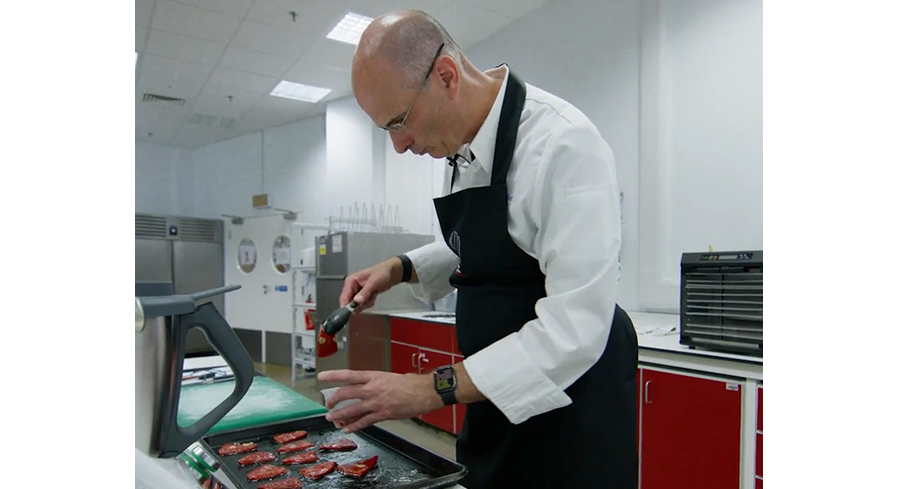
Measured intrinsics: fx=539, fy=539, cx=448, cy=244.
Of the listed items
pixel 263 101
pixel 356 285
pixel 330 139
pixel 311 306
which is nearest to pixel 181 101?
pixel 263 101

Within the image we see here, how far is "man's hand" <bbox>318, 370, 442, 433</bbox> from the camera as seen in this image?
86 centimetres

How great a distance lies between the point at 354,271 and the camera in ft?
15.3

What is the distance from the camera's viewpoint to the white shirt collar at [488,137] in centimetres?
104

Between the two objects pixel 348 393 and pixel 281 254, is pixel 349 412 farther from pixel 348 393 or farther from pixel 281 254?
pixel 281 254

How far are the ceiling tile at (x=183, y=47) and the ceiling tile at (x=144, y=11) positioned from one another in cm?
16

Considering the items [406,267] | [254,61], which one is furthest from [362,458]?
[254,61]

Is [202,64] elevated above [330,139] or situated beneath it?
elevated above

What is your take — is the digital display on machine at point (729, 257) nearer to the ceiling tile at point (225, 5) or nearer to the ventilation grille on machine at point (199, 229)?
the ceiling tile at point (225, 5)

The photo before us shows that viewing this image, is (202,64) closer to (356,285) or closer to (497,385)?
(356,285)

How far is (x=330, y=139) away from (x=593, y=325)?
5.71m

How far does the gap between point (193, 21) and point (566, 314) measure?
4.41m

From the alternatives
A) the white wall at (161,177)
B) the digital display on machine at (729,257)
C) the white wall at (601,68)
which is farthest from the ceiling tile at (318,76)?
the digital display on machine at (729,257)

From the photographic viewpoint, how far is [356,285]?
1.38 metres
